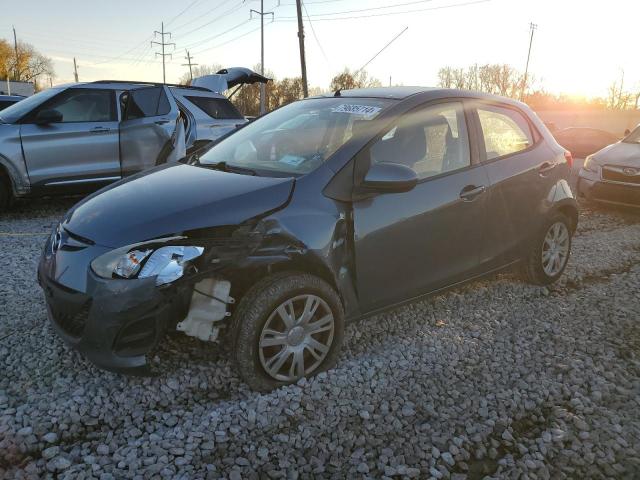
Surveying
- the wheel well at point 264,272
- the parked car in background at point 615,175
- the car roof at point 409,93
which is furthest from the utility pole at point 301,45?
the wheel well at point 264,272

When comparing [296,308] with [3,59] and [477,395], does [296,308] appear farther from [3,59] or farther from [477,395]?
[3,59]

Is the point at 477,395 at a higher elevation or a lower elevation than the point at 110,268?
lower

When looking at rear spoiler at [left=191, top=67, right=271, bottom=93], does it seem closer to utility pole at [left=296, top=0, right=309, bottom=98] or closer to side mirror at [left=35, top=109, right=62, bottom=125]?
side mirror at [left=35, top=109, right=62, bottom=125]

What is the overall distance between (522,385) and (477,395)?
1.04 ft

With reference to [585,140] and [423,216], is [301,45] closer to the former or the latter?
[585,140]

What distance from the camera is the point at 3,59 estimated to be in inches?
3194

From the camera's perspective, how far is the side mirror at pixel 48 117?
656 cm

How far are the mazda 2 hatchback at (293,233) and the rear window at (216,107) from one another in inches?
173

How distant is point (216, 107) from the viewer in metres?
8.25

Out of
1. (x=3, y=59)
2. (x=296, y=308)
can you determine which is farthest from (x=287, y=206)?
(x=3, y=59)

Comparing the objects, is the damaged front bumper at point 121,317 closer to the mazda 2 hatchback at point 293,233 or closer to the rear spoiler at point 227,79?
the mazda 2 hatchback at point 293,233

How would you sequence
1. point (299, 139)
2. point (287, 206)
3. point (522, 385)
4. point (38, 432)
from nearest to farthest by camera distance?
point (38, 432)
point (287, 206)
point (522, 385)
point (299, 139)

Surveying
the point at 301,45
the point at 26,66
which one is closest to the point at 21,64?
the point at 26,66

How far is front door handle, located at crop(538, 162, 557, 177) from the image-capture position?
13.8 ft
